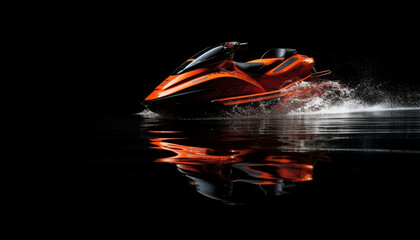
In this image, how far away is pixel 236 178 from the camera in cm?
179

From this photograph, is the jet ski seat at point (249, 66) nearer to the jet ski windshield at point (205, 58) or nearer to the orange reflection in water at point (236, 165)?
the jet ski windshield at point (205, 58)

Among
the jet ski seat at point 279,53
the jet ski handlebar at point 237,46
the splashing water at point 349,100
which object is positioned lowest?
the splashing water at point 349,100

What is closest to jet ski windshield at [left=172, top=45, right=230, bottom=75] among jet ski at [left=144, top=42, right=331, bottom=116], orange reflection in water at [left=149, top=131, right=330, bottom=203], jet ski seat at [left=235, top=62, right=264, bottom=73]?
jet ski at [left=144, top=42, right=331, bottom=116]

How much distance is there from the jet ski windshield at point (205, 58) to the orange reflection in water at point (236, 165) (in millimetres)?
3082

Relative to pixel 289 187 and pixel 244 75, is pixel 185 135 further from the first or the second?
pixel 244 75

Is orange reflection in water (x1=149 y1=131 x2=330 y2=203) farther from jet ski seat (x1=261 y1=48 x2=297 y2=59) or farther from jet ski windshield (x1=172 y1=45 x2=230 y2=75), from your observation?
jet ski seat (x1=261 y1=48 x2=297 y2=59)

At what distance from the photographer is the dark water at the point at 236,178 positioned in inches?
53.2

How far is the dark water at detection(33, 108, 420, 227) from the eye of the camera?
4.44ft

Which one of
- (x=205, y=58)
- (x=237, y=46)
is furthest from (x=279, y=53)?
(x=205, y=58)

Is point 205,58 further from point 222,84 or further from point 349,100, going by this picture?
point 349,100

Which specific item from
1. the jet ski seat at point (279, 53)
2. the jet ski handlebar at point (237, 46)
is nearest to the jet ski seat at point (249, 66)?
the jet ski handlebar at point (237, 46)

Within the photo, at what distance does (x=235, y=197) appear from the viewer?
1487 mm

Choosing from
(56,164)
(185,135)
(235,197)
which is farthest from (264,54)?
(235,197)

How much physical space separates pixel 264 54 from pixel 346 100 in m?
1.84
